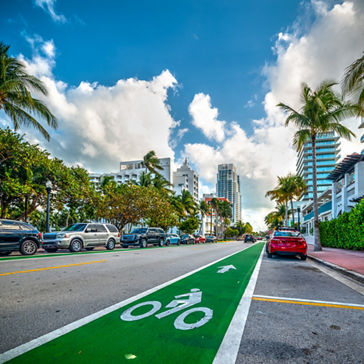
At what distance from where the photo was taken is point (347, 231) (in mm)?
21328

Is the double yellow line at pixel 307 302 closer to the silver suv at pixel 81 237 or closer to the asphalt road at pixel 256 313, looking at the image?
the asphalt road at pixel 256 313

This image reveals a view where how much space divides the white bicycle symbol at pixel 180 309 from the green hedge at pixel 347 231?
13.9 meters

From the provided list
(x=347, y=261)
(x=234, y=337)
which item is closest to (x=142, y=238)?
(x=347, y=261)

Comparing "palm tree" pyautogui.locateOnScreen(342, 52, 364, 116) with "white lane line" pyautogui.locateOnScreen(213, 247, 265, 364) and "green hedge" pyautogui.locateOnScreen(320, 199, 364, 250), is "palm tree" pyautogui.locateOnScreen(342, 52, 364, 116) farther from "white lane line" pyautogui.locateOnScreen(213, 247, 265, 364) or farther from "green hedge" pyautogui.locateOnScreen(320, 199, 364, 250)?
"white lane line" pyautogui.locateOnScreen(213, 247, 265, 364)

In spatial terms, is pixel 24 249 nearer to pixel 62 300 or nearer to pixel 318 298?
pixel 62 300

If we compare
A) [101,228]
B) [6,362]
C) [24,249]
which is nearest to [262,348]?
[6,362]

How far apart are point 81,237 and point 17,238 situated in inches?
163

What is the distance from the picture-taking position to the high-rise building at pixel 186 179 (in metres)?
97.0

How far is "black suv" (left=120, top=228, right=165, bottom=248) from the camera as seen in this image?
2156 cm

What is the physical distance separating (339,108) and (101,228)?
59.3ft

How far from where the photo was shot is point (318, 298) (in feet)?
17.9

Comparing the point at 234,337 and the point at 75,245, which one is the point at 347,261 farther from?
the point at 75,245

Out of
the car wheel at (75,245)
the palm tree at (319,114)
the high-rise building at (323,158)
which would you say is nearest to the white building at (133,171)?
the high-rise building at (323,158)

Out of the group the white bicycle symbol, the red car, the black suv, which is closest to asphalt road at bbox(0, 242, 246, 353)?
the white bicycle symbol
